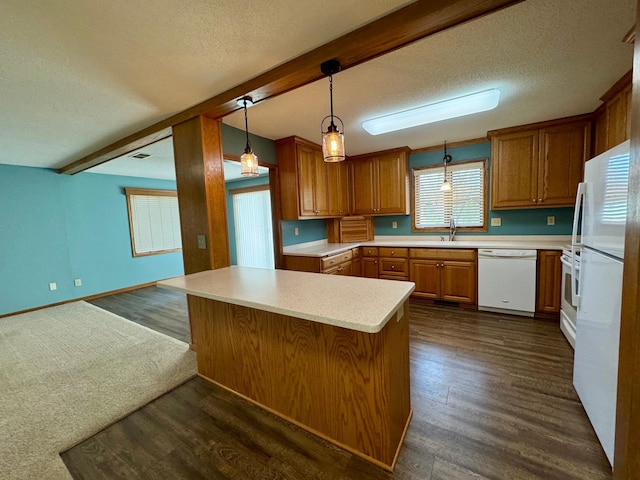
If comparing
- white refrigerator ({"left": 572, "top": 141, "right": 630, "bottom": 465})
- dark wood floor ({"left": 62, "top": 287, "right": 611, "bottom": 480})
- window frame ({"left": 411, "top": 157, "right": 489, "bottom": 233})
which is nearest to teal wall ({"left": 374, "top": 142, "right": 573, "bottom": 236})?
window frame ({"left": 411, "top": 157, "right": 489, "bottom": 233})

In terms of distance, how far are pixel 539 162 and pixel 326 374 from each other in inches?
141

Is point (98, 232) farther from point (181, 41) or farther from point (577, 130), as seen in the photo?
point (577, 130)

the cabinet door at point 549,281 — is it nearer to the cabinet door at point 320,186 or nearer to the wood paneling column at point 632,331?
the wood paneling column at point 632,331

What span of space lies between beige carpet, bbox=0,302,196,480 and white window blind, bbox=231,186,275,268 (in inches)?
115

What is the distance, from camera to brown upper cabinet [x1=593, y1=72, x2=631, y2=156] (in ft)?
6.79

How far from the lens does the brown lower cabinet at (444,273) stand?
3383 mm

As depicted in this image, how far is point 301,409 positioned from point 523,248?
306cm

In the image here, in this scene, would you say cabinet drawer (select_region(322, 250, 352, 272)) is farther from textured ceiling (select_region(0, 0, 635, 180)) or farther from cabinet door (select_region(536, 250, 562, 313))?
cabinet door (select_region(536, 250, 562, 313))

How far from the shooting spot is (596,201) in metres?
1.56

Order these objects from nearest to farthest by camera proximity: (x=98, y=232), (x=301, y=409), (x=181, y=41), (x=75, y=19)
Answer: (x=75, y=19), (x=181, y=41), (x=301, y=409), (x=98, y=232)

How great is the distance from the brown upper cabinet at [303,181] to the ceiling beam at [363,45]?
1.12 metres

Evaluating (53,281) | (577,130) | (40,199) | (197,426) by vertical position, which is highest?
(577,130)

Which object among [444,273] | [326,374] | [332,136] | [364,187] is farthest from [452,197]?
[326,374]

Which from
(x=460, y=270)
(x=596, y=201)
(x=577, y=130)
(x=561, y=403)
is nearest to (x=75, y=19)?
(x=596, y=201)
